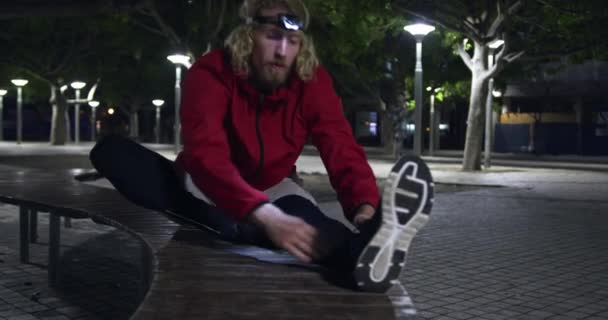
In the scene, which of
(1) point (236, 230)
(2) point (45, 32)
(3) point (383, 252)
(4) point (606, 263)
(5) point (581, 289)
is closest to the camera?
(3) point (383, 252)

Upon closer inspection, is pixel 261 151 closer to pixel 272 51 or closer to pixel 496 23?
pixel 272 51

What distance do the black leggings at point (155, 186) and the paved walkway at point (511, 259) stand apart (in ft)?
5.90

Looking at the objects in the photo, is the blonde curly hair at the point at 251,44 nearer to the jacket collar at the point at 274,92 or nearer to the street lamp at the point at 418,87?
the jacket collar at the point at 274,92

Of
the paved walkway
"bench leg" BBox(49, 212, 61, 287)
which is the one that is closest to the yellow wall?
the paved walkway

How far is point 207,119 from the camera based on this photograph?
2.69 meters

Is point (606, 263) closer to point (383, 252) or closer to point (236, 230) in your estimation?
point (236, 230)

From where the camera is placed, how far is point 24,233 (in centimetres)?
589

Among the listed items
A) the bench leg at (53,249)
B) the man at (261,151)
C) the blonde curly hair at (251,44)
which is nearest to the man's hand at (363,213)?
the man at (261,151)

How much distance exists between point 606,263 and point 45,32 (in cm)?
2988

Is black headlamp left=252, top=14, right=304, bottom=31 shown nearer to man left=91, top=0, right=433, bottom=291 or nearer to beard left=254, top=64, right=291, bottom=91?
man left=91, top=0, right=433, bottom=291

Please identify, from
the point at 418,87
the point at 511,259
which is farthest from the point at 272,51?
the point at 418,87

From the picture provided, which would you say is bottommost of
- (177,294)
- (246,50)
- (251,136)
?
(177,294)

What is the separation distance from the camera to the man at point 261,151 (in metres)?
2.49

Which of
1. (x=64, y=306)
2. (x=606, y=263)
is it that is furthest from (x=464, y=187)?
(x=64, y=306)
